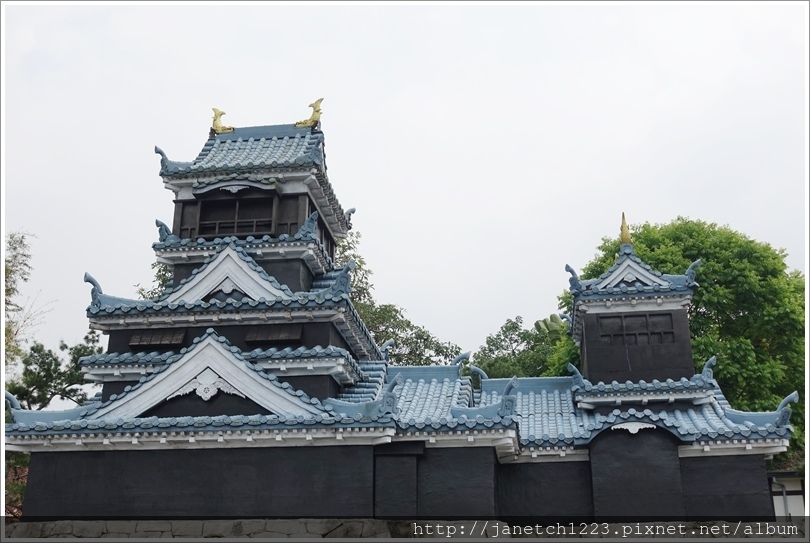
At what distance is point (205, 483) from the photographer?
53.6 ft

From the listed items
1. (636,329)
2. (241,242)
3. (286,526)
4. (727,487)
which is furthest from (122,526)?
(727,487)

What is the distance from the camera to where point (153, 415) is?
17.0 m

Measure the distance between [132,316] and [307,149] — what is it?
257 inches

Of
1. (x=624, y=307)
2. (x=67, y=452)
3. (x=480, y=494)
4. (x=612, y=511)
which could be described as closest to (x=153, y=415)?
(x=67, y=452)

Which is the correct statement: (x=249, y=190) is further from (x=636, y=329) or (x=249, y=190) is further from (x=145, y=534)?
(x=636, y=329)

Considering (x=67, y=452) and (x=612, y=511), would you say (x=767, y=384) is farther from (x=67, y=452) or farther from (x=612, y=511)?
(x=67, y=452)

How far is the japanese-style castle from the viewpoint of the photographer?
53.2ft

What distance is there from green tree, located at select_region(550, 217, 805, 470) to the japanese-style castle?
10286 millimetres

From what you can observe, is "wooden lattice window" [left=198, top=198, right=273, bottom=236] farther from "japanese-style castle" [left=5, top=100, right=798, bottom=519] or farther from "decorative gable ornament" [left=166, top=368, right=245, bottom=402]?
"decorative gable ornament" [left=166, top=368, right=245, bottom=402]

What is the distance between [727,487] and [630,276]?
230 inches

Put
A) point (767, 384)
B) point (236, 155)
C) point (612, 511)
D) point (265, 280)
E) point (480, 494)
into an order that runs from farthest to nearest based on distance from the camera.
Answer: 1. point (767, 384)
2. point (236, 155)
3. point (265, 280)
4. point (612, 511)
5. point (480, 494)

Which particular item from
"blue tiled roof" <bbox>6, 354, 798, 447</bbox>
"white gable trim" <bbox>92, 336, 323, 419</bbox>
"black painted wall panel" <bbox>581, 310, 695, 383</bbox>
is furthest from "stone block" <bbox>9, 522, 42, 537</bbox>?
"black painted wall panel" <bbox>581, 310, 695, 383</bbox>

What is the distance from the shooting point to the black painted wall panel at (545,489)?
18250 mm

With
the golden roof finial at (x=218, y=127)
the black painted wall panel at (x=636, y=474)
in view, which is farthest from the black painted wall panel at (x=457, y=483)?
the golden roof finial at (x=218, y=127)
